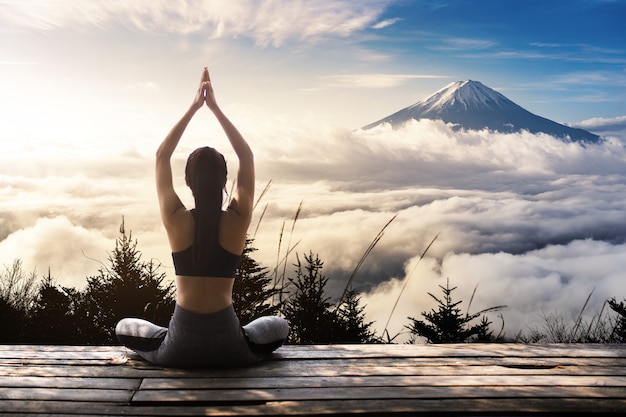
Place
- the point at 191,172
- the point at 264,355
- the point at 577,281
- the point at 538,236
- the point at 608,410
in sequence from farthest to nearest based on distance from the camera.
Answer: the point at 538,236 → the point at 577,281 → the point at 264,355 → the point at 191,172 → the point at 608,410

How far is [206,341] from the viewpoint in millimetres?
2496

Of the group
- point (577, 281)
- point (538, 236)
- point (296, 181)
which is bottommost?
point (577, 281)

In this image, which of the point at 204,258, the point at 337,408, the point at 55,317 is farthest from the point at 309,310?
the point at 55,317

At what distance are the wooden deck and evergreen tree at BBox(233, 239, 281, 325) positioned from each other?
1.35 metres

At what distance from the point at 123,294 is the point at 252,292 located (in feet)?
4.83

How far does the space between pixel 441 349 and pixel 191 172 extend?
170 centimetres

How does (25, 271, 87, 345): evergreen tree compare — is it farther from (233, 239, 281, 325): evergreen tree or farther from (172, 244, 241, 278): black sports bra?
(172, 244, 241, 278): black sports bra

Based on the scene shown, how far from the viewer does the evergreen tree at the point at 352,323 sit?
4.69m

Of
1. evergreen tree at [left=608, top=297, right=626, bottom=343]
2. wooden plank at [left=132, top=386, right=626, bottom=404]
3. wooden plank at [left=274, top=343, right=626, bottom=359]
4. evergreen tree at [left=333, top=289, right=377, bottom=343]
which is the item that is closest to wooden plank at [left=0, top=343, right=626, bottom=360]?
wooden plank at [left=274, top=343, right=626, bottom=359]

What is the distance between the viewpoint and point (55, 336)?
4820 mm

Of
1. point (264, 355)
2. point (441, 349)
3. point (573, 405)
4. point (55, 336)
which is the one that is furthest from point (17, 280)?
point (573, 405)

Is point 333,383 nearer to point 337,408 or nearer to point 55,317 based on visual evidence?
point 337,408

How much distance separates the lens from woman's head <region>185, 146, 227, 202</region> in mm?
2447

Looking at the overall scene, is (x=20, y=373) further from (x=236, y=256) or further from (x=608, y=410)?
(x=608, y=410)
